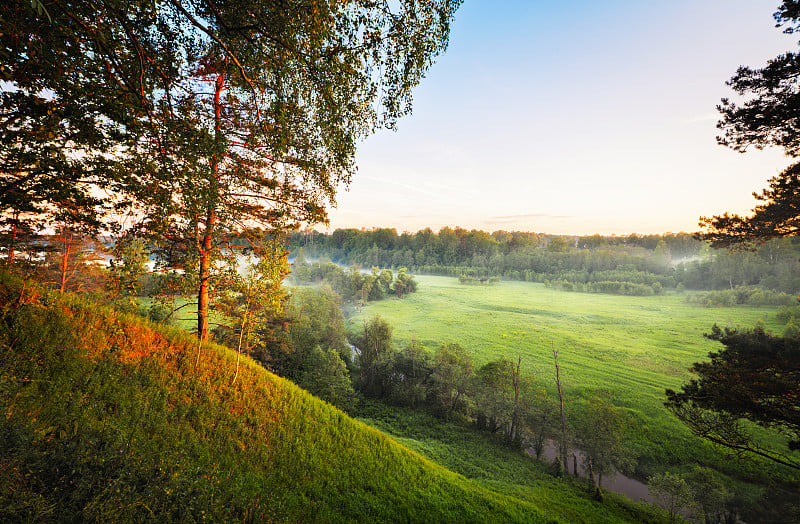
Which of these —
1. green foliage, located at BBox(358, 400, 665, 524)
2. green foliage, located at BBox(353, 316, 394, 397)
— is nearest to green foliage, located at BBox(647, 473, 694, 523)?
green foliage, located at BBox(358, 400, 665, 524)

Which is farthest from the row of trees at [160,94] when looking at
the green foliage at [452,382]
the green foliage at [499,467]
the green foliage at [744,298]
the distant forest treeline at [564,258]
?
the green foliage at [744,298]

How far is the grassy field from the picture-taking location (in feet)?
84.7

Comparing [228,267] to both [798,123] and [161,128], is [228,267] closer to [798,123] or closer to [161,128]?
[161,128]

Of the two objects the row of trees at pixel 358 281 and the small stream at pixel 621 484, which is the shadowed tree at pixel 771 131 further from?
the row of trees at pixel 358 281

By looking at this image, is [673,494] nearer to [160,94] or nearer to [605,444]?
[605,444]

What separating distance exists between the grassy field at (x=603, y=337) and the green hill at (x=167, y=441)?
26742mm

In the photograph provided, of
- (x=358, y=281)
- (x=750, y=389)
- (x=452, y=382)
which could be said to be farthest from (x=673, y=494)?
(x=358, y=281)

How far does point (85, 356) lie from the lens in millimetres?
5723

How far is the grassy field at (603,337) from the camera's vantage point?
84.7 feet

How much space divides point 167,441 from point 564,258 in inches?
5518

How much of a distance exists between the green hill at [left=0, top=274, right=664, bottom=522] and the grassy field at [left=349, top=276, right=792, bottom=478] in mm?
26742

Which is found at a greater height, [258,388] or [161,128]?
[161,128]

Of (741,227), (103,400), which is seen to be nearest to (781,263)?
(741,227)

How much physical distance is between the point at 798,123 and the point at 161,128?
15.8 metres
